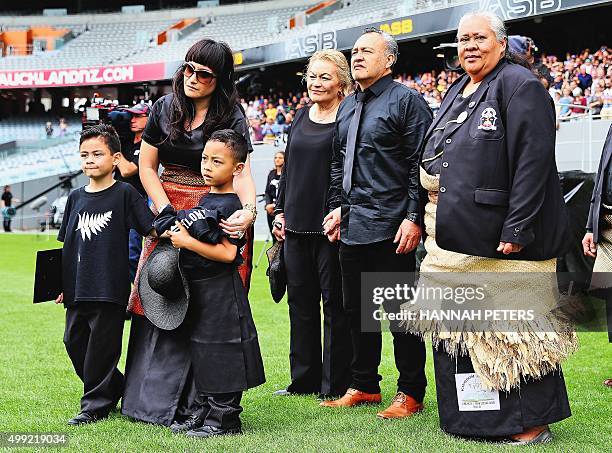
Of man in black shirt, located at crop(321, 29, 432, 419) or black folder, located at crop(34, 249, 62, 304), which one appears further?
man in black shirt, located at crop(321, 29, 432, 419)

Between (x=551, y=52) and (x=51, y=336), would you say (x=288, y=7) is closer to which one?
(x=551, y=52)

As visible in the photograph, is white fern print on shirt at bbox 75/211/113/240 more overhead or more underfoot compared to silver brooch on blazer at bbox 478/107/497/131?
more underfoot

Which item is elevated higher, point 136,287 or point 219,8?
point 219,8

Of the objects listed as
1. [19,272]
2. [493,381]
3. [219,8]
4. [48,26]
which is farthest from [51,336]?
[48,26]

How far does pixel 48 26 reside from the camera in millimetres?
45281

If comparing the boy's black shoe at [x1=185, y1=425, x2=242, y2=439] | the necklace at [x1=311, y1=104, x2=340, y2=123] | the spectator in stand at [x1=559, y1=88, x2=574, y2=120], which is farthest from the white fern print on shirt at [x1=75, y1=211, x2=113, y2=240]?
the spectator in stand at [x1=559, y1=88, x2=574, y2=120]

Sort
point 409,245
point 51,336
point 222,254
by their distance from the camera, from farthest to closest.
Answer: point 51,336 → point 409,245 → point 222,254

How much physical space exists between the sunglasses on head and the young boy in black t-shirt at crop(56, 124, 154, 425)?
56 cm

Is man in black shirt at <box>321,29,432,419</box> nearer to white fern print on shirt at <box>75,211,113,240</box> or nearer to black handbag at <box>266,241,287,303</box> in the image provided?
black handbag at <box>266,241,287,303</box>

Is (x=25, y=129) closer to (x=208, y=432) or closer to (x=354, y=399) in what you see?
(x=354, y=399)

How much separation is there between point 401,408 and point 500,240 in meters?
1.20

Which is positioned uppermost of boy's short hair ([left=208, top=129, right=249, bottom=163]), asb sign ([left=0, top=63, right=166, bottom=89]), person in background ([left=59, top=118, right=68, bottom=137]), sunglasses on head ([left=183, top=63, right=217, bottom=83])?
asb sign ([left=0, top=63, right=166, bottom=89])

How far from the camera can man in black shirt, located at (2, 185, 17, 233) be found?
28798 mm

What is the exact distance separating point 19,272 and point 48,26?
35.0 m
